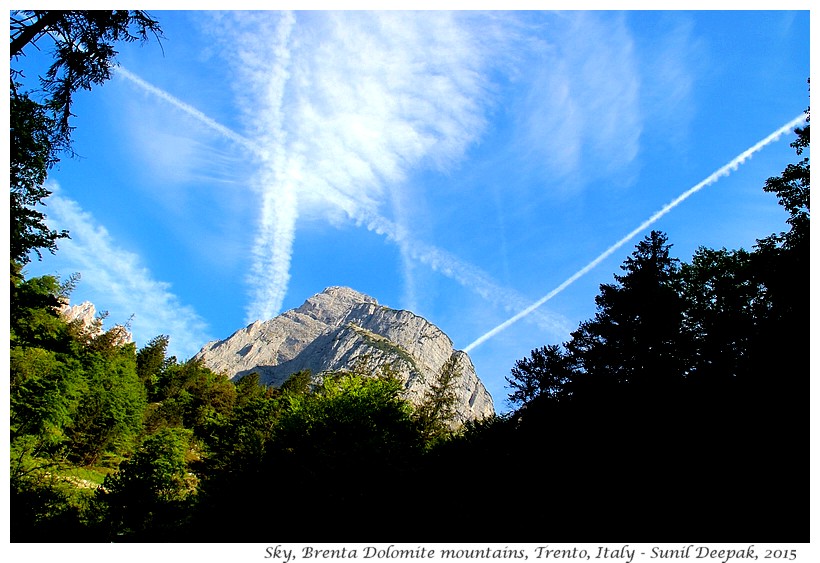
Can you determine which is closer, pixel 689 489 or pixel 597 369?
pixel 689 489

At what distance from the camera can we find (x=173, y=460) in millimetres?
19891

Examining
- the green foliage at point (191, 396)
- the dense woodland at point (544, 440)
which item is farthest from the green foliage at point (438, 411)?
the green foliage at point (191, 396)

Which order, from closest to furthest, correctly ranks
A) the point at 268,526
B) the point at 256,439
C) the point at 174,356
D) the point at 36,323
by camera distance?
the point at 268,526, the point at 36,323, the point at 256,439, the point at 174,356

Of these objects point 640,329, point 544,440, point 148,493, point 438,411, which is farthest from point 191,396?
point 640,329

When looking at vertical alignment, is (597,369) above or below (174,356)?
below

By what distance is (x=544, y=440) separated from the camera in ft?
49.9

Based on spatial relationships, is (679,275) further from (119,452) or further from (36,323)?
(119,452)

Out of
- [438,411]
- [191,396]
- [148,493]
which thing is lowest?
[148,493]

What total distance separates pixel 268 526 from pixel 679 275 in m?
24.8

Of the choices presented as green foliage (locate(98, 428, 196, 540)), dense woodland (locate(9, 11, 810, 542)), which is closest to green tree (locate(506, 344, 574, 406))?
dense woodland (locate(9, 11, 810, 542))

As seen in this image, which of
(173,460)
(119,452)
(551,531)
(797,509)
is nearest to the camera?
(797,509)

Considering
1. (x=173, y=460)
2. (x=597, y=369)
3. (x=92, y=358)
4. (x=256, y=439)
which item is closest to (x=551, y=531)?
(x=597, y=369)

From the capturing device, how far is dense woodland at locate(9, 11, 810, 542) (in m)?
8.51

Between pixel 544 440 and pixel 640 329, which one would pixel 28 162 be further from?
pixel 640 329
